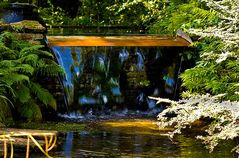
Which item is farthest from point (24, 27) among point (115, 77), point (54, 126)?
point (54, 126)

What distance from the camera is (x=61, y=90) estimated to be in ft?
31.1

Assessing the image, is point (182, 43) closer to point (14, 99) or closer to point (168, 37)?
point (168, 37)

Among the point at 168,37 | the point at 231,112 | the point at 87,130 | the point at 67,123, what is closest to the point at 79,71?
the point at 67,123

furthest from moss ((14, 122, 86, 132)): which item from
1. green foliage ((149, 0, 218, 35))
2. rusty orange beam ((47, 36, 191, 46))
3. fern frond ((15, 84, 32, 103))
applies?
green foliage ((149, 0, 218, 35))

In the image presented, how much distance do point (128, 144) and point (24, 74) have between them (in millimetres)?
2752

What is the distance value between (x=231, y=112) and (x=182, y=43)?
23.3ft

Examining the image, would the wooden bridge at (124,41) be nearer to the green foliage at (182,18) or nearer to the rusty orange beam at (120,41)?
the rusty orange beam at (120,41)

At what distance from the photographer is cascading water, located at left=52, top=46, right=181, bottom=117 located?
9.62 m

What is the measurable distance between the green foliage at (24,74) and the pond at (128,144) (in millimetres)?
1013

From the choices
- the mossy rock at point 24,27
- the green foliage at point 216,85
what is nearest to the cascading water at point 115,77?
the mossy rock at point 24,27

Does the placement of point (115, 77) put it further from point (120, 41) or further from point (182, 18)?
point (182, 18)

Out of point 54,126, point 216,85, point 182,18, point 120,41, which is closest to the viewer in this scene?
point 216,85

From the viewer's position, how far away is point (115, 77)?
9992mm

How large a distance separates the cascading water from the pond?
1790 millimetres
